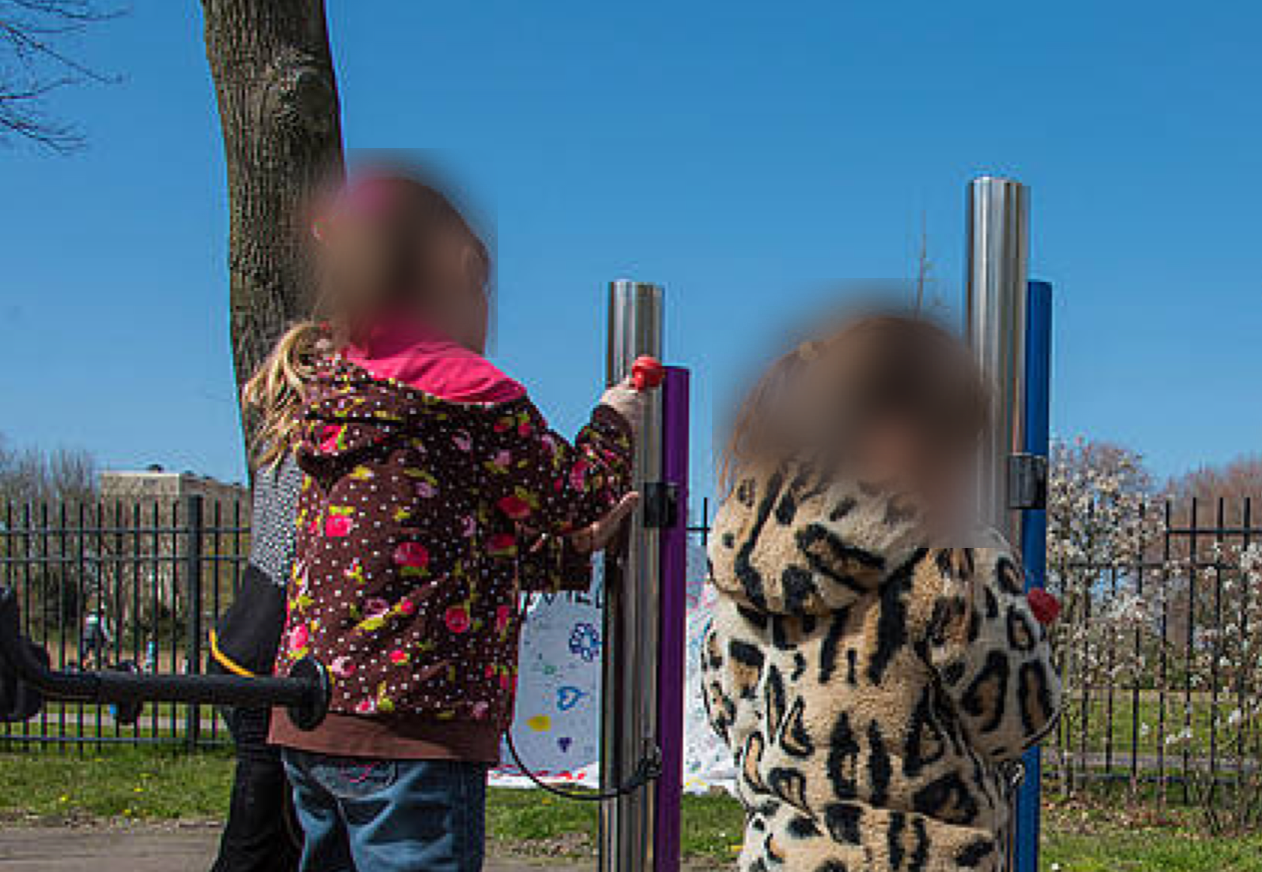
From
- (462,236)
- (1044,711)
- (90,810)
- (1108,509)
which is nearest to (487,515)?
(462,236)

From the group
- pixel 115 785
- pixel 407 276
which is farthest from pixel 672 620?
pixel 115 785

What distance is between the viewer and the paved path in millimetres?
5602

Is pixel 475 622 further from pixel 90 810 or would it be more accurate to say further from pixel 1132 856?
pixel 90 810

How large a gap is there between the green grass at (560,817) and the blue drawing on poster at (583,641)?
2.57 ft

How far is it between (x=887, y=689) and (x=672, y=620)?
1.19 m

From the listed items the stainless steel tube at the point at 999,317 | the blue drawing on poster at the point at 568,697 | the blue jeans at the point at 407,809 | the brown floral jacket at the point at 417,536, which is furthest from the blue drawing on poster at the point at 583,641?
the blue jeans at the point at 407,809

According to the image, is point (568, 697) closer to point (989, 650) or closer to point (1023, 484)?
point (1023, 484)

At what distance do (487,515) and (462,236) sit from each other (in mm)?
459

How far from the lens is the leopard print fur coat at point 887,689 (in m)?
1.84

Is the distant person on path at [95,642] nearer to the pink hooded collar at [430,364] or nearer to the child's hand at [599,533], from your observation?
the child's hand at [599,533]

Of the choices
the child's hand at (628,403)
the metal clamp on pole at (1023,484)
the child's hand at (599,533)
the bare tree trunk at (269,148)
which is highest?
the bare tree trunk at (269,148)

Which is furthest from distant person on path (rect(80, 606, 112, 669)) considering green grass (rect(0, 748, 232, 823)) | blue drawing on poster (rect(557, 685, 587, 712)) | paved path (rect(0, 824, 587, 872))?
blue drawing on poster (rect(557, 685, 587, 712))

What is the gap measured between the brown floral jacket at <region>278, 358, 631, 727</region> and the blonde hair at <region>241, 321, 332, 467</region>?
12 cm

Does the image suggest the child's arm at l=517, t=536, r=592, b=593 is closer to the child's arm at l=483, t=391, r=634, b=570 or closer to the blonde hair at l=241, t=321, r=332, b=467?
the child's arm at l=483, t=391, r=634, b=570
